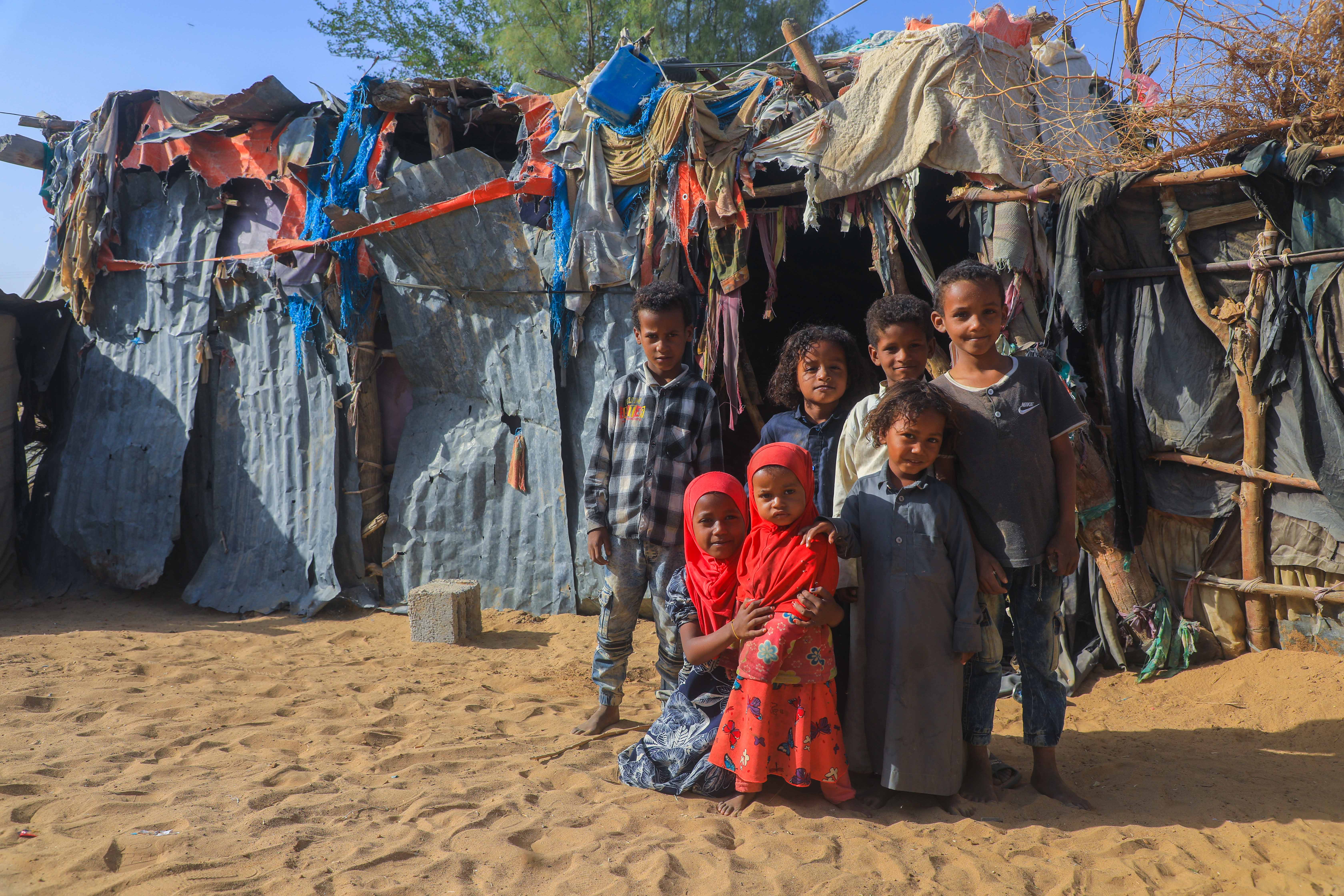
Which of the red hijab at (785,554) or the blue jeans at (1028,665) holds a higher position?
the red hijab at (785,554)

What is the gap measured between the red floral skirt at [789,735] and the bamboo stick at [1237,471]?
2509 mm

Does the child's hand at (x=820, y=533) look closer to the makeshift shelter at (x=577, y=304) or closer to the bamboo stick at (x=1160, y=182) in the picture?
the makeshift shelter at (x=577, y=304)

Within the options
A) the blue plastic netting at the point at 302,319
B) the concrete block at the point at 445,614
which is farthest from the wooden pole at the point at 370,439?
the concrete block at the point at 445,614

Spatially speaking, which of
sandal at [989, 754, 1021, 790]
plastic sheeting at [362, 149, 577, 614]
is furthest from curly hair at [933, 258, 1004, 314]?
plastic sheeting at [362, 149, 577, 614]

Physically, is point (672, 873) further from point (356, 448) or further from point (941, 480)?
point (356, 448)

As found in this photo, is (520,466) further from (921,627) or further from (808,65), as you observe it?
(921,627)

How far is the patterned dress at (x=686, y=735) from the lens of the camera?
104 inches

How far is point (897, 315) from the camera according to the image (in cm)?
267

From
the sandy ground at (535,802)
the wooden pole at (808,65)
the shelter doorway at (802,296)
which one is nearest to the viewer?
the sandy ground at (535,802)

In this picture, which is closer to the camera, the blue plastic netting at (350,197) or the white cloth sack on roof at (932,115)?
the white cloth sack on roof at (932,115)

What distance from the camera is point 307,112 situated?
576 cm

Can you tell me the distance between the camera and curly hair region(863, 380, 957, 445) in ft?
7.77

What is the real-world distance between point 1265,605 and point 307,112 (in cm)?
625

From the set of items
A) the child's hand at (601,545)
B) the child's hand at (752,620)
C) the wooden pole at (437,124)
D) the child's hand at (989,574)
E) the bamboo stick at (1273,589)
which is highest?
the wooden pole at (437,124)
